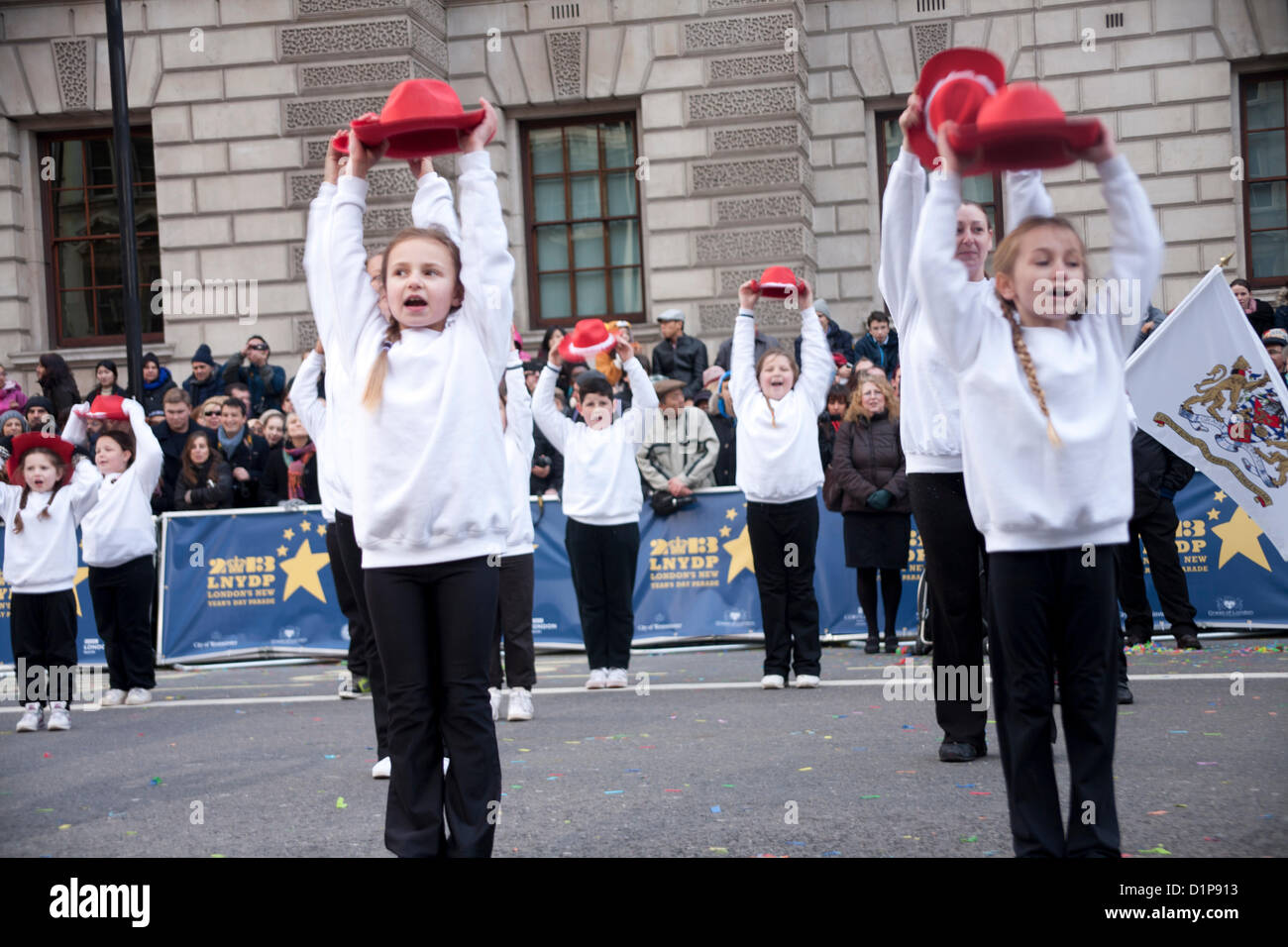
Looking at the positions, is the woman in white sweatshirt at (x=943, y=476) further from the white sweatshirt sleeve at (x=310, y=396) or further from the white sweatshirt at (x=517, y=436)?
the white sweatshirt sleeve at (x=310, y=396)

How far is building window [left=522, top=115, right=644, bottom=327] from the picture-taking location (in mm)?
21094

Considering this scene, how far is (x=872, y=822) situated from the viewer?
5242mm

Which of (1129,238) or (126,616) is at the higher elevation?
(1129,238)

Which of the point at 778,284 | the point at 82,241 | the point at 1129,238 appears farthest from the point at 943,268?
the point at 82,241

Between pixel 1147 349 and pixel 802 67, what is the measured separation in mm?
12309

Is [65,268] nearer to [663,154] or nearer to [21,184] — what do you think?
[21,184]

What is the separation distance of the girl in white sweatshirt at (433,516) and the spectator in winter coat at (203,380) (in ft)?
43.7

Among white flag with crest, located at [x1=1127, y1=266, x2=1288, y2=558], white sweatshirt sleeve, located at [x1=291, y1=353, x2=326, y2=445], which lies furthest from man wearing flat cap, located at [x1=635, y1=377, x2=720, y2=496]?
white sweatshirt sleeve, located at [x1=291, y1=353, x2=326, y2=445]

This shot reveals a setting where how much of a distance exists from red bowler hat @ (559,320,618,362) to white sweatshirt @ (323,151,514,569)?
5.35 meters

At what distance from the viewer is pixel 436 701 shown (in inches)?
175

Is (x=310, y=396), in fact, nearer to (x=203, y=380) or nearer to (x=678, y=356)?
(x=678, y=356)

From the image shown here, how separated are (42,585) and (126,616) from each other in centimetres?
101

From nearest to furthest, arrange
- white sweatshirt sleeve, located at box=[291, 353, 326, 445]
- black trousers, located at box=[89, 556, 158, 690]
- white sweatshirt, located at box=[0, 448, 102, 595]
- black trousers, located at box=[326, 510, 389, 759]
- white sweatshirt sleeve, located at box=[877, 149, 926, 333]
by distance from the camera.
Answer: white sweatshirt sleeve, located at box=[877, 149, 926, 333] < black trousers, located at box=[326, 510, 389, 759] < white sweatshirt sleeve, located at box=[291, 353, 326, 445] < white sweatshirt, located at box=[0, 448, 102, 595] < black trousers, located at box=[89, 556, 158, 690]

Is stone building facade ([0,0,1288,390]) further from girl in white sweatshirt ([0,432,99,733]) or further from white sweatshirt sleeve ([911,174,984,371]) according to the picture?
white sweatshirt sleeve ([911,174,984,371])
